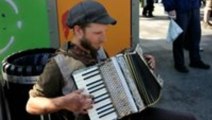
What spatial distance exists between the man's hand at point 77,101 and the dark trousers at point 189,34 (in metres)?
3.43

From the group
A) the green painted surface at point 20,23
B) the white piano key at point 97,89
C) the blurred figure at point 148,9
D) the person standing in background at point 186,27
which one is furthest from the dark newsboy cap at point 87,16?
the blurred figure at point 148,9

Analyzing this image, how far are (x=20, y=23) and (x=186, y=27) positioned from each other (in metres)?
2.27

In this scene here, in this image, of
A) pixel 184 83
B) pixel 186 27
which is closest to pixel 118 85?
pixel 184 83

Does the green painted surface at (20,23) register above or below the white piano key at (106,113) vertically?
above

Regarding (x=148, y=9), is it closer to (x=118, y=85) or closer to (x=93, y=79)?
(x=118, y=85)

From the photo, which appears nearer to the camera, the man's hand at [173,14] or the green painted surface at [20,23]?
the green painted surface at [20,23]

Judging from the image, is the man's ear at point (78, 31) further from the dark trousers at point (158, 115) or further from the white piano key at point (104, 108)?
the dark trousers at point (158, 115)

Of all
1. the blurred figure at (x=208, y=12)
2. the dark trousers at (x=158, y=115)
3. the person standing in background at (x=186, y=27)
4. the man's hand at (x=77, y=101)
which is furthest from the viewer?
the blurred figure at (x=208, y=12)

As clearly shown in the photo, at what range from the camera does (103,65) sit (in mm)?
2684

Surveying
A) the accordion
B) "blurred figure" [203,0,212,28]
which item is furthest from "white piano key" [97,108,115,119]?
"blurred figure" [203,0,212,28]

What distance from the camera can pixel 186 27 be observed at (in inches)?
229

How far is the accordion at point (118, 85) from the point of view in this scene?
2.61 metres

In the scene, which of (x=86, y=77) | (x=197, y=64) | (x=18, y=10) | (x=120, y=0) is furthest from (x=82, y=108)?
(x=197, y=64)

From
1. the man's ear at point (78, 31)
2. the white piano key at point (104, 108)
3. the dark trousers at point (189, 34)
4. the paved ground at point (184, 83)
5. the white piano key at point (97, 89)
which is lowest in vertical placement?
the paved ground at point (184, 83)
